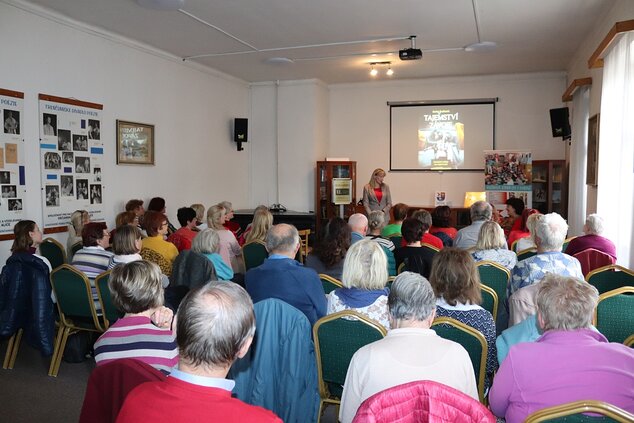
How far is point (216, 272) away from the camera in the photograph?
4.77m

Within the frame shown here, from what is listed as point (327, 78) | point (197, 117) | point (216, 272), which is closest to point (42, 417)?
point (216, 272)

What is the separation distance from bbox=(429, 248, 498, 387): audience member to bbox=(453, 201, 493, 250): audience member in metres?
2.52

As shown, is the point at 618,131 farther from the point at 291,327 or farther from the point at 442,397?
the point at 442,397

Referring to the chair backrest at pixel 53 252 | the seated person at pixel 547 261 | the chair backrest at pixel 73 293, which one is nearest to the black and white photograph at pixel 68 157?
the chair backrest at pixel 53 252

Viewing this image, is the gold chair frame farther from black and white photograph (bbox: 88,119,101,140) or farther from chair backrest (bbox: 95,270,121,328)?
black and white photograph (bbox: 88,119,101,140)

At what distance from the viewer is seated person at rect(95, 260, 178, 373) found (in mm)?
2367

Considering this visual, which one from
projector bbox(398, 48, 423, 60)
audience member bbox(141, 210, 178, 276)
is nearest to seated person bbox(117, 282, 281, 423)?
audience member bbox(141, 210, 178, 276)

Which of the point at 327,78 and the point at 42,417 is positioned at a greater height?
the point at 327,78

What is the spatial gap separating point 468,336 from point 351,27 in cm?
566

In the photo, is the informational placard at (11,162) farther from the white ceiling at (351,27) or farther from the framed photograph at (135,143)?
the framed photograph at (135,143)

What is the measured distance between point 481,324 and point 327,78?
9003 millimetres

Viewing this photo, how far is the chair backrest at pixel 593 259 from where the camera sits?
4.61m

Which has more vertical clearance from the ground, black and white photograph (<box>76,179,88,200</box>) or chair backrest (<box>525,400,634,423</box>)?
black and white photograph (<box>76,179,88,200</box>)

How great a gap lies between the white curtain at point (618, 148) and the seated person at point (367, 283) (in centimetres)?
333
